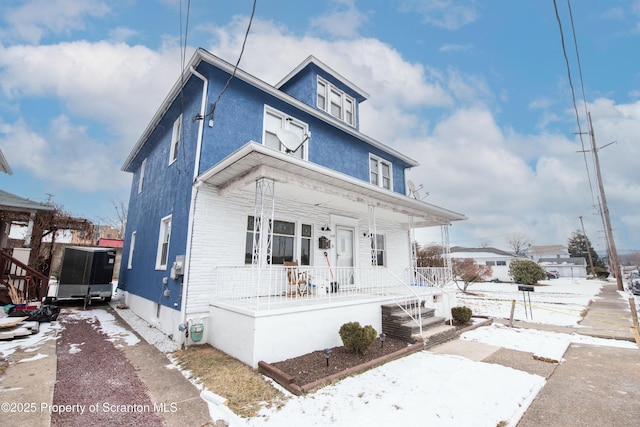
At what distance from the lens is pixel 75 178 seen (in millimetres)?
31625

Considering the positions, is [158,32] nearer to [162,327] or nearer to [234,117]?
[234,117]

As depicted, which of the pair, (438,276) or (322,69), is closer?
(438,276)

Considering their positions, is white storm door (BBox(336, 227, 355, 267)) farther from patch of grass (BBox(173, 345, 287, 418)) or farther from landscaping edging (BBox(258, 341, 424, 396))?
patch of grass (BBox(173, 345, 287, 418))

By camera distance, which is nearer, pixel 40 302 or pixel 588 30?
pixel 588 30

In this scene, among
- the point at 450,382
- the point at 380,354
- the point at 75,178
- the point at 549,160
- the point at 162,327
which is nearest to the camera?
the point at 450,382

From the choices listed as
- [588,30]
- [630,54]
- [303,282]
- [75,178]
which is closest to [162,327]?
[303,282]

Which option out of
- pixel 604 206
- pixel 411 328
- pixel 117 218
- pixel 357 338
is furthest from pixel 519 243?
pixel 117 218

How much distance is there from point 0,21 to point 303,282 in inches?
416

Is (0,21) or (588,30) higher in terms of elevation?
(0,21)

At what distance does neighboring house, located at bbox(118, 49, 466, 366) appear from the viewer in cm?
545

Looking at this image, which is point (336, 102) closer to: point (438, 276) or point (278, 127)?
point (278, 127)

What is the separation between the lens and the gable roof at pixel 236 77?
6.93m

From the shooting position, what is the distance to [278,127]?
8422 mm

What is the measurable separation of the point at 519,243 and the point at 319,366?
2508 inches
